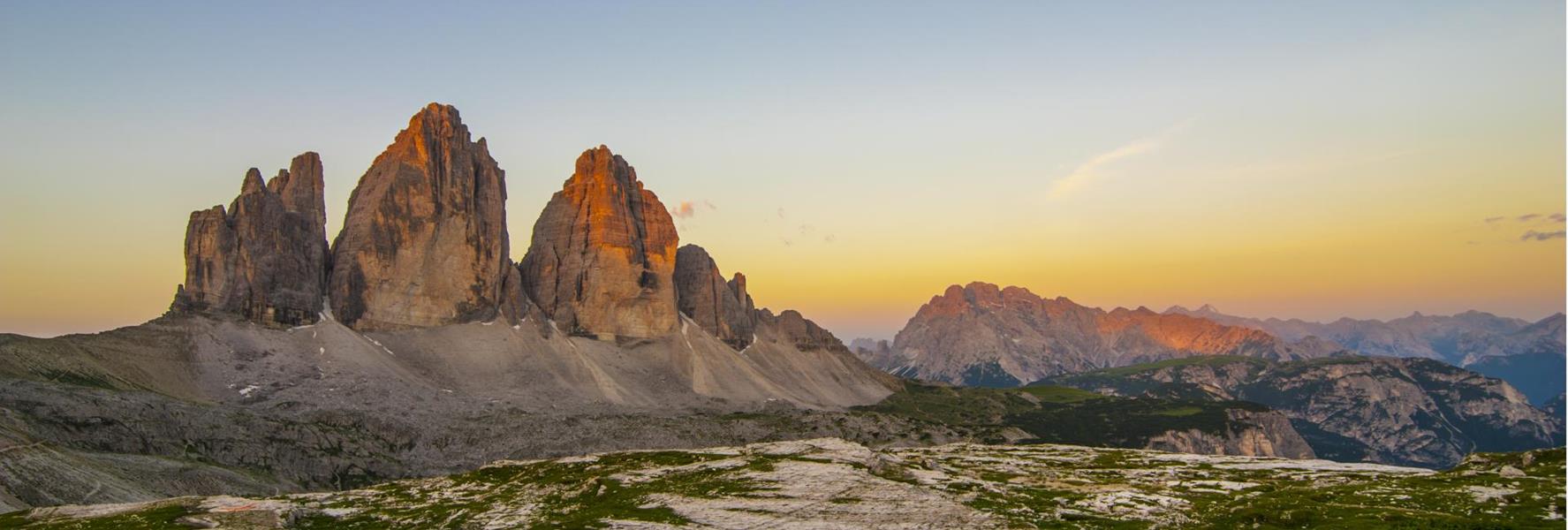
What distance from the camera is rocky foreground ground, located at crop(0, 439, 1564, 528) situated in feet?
212

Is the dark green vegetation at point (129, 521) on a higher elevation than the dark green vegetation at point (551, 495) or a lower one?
higher

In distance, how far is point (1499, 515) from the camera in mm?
58969

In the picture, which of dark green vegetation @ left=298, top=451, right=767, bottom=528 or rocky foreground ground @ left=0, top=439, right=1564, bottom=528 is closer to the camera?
rocky foreground ground @ left=0, top=439, right=1564, bottom=528

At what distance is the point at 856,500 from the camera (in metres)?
72.2

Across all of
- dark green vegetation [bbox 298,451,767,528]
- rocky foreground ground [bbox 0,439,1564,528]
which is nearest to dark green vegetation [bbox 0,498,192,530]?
rocky foreground ground [bbox 0,439,1564,528]

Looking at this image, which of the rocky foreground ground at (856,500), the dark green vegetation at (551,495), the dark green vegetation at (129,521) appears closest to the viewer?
the rocky foreground ground at (856,500)

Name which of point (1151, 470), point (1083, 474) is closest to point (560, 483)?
point (1083, 474)

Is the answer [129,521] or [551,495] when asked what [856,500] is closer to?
[551,495]

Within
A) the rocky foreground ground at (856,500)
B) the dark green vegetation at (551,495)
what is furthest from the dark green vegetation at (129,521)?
the dark green vegetation at (551,495)

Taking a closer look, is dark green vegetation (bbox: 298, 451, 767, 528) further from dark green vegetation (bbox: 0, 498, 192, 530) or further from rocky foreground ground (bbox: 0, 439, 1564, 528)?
dark green vegetation (bbox: 0, 498, 192, 530)

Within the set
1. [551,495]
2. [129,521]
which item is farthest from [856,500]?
[129,521]

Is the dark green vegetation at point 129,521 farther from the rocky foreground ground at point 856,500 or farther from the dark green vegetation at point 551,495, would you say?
the dark green vegetation at point 551,495

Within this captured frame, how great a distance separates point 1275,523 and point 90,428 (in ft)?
666

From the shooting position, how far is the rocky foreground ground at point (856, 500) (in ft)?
212
